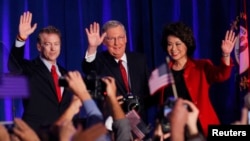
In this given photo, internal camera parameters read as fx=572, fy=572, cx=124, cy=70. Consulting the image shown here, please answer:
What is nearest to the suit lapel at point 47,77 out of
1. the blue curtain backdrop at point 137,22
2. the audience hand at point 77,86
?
the blue curtain backdrop at point 137,22

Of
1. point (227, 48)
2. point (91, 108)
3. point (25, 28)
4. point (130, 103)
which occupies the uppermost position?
point (25, 28)

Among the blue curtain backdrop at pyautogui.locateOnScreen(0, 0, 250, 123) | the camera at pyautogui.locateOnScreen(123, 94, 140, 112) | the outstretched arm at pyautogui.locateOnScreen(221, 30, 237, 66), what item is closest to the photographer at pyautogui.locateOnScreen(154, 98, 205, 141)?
the camera at pyautogui.locateOnScreen(123, 94, 140, 112)

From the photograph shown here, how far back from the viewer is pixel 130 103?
2.92m

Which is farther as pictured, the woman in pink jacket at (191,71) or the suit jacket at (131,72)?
the suit jacket at (131,72)

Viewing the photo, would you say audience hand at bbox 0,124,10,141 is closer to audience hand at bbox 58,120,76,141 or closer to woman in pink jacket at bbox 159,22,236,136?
audience hand at bbox 58,120,76,141

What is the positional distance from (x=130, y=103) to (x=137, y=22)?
1.51m

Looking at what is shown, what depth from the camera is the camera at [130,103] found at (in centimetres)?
291

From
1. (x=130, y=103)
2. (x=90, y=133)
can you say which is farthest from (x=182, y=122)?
A: (x=130, y=103)

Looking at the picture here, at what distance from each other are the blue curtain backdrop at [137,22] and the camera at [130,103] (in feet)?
4.25

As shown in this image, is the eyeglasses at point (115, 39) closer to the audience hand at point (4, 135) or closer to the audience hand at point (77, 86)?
the audience hand at point (77, 86)

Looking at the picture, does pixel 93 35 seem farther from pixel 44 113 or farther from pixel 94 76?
pixel 94 76

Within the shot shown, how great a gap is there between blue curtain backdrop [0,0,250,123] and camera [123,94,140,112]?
4.25ft

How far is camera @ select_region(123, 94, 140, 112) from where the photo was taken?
114 inches

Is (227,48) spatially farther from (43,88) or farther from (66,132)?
(66,132)
